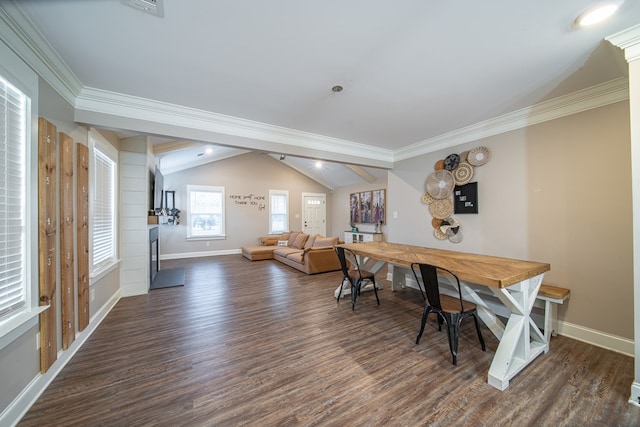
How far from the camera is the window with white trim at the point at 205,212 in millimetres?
7469

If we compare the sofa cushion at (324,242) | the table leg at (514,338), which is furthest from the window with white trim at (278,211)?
the table leg at (514,338)

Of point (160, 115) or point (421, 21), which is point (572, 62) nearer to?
point (421, 21)

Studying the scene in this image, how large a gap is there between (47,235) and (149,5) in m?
1.75

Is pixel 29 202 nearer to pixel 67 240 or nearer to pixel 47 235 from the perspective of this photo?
pixel 47 235

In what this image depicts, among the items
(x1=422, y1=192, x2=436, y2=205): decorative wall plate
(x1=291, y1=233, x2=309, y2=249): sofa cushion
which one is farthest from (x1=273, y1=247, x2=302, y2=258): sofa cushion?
(x1=422, y1=192, x2=436, y2=205): decorative wall plate

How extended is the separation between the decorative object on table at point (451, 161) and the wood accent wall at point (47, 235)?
4309 millimetres

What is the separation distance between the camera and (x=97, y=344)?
2412 millimetres

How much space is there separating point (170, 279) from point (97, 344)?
253 cm

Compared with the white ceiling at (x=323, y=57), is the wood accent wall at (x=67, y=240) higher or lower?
lower

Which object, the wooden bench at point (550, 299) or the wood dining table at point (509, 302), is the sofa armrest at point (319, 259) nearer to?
the wood dining table at point (509, 302)

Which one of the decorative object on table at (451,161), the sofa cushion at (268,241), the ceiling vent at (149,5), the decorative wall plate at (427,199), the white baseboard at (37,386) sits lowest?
the white baseboard at (37,386)

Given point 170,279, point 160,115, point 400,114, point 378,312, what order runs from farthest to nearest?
point 170,279
point 378,312
point 400,114
point 160,115

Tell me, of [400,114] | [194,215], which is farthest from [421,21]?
[194,215]

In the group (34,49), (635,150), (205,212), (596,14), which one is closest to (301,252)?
(205,212)
